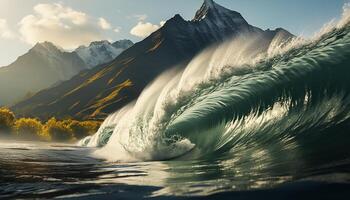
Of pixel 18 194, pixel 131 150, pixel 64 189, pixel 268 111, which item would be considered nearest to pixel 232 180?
pixel 64 189

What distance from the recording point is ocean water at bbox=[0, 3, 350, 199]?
23.3 feet

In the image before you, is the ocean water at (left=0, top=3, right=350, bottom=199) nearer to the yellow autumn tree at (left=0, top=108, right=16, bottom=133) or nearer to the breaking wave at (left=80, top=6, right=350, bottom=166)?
the breaking wave at (left=80, top=6, right=350, bottom=166)

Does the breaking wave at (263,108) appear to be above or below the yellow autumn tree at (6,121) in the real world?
below

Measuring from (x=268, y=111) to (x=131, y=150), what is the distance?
7967mm

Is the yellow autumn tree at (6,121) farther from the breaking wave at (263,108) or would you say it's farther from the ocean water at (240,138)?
the breaking wave at (263,108)

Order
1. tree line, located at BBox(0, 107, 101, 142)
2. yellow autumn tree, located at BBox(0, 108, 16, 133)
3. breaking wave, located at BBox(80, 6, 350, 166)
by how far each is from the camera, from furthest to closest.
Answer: tree line, located at BBox(0, 107, 101, 142)
yellow autumn tree, located at BBox(0, 108, 16, 133)
breaking wave, located at BBox(80, 6, 350, 166)

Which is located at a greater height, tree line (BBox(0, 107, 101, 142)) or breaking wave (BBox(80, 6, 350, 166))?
tree line (BBox(0, 107, 101, 142))

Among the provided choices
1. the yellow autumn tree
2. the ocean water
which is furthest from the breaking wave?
the yellow autumn tree

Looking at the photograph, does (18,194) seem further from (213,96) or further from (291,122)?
(213,96)

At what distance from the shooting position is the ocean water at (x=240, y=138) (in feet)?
23.3

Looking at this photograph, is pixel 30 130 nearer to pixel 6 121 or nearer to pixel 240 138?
pixel 6 121

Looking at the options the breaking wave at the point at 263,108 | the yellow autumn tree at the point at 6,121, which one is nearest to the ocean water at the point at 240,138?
the breaking wave at the point at 263,108

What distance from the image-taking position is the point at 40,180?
981 cm

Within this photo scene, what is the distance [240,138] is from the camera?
13445 millimetres
